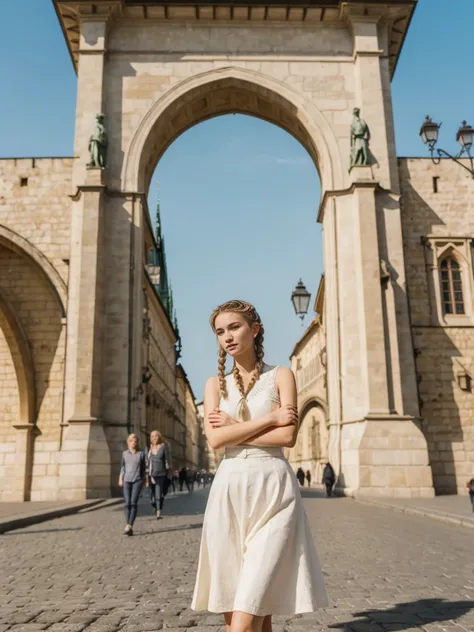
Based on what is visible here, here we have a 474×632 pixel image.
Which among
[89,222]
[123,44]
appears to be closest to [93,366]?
[89,222]

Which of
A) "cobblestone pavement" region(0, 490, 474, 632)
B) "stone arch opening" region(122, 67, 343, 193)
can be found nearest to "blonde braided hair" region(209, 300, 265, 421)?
Result: "cobblestone pavement" region(0, 490, 474, 632)

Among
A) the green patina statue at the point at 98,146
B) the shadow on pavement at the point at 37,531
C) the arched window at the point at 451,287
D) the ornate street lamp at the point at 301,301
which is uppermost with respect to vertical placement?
the green patina statue at the point at 98,146

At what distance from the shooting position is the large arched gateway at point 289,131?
17.7m

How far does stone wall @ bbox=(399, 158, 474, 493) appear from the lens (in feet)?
62.2

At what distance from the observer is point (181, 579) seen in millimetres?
5848

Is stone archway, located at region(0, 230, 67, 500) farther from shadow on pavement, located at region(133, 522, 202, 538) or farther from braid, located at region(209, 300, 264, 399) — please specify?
braid, located at region(209, 300, 264, 399)

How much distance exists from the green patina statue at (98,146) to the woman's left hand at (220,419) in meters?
18.0

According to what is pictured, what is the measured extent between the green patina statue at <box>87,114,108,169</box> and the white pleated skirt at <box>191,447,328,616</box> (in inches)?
717

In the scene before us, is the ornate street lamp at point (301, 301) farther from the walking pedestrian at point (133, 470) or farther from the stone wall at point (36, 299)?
the stone wall at point (36, 299)

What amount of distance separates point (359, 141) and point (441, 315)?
604 cm

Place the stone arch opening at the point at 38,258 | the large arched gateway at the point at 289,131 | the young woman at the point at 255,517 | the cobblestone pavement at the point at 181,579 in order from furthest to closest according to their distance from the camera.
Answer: the stone arch opening at the point at 38,258, the large arched gateway at the point at 289,131, the cobblestone pavement at the point at 181,579, the young woman at the point at 255,517

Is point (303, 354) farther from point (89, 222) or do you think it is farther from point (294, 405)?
point (294, 405)

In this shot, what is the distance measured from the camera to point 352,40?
2189 cm

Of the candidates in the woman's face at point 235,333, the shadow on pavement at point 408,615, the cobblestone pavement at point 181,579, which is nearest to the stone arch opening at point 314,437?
the cobblestone pavement at point 181,579
